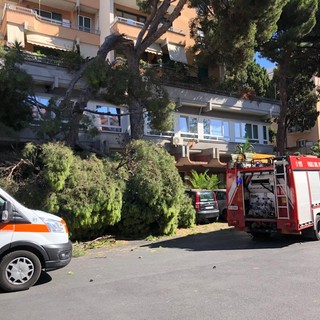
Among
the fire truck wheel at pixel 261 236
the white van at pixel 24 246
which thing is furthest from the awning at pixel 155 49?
the white van at pixel 24 246

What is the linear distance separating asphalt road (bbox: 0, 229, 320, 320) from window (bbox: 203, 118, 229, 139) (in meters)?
16.5

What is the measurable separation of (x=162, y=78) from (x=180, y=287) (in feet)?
64.5

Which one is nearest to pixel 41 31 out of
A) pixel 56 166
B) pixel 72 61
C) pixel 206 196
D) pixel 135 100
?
pixel 72 61

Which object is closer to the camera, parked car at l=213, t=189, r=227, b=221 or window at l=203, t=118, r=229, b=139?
parked car at l=213, t=189, r=227, b=221

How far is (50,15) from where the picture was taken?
27.9 metres

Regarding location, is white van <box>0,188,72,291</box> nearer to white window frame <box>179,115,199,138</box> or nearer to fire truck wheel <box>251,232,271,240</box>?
fire truck wheel <box>251,232,271,240</box>

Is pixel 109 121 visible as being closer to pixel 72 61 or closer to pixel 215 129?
pixel 72 61

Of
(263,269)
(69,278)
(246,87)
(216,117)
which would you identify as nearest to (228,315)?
(263,269)

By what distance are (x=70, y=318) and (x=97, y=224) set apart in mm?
7773

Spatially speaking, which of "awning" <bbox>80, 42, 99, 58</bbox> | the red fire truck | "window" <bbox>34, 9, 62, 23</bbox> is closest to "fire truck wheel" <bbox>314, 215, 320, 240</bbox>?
the red fire truck

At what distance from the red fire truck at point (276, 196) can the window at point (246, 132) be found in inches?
610

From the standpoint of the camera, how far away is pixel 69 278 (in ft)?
26.6

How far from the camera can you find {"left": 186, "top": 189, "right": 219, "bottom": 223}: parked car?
685 inches

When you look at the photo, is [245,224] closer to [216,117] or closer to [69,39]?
[216,117]
